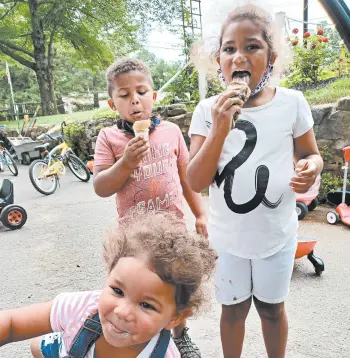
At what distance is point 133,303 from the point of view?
2.96 feet

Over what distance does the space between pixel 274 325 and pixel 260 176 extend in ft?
1.98

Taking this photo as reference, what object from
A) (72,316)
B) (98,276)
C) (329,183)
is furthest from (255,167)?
(329,183)

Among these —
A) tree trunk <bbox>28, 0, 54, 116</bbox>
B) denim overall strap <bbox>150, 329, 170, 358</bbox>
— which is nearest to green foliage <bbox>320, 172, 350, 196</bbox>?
denim overall strap <bbox>150, 329, 170, 358</bbox>

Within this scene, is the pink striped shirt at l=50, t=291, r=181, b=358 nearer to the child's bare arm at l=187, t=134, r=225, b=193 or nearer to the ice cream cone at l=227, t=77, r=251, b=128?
the child's bare arm at l=187, t=134, r=225, b=193

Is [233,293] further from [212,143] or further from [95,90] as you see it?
[95,90]

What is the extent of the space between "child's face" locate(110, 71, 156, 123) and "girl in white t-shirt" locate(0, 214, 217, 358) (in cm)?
52

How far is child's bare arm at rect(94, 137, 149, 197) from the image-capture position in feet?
4.11

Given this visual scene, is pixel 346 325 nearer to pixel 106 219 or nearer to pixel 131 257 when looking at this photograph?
pixel 131 257

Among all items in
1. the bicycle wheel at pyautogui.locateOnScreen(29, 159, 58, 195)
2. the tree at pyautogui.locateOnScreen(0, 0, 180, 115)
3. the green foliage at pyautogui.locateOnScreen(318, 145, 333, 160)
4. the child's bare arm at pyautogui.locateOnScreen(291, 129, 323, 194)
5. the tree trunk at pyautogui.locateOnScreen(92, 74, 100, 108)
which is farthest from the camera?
the tree trunk at pyautogui.locateOnScreen(92, 74, 100, 108)

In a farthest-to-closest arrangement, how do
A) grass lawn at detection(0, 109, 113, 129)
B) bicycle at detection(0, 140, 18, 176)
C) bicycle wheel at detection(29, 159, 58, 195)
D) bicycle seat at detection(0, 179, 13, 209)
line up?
grass lawn at detection(0, 109, 113, 129) → bicycle at detection(0, 140, 18, 176) → bicycle wheel at detection(29, 159, 58, 195) → bicycle seat at detection(0, 179, 13, 209)

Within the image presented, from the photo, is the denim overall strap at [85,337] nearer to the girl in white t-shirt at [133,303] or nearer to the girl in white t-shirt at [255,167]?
→ the girl in white t-shirt at [133,303]

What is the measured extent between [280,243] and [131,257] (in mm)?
556

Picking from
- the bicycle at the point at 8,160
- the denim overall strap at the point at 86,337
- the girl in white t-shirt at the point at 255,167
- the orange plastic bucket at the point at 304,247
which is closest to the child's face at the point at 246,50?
the girl in white t-shirt at the point at 255,167

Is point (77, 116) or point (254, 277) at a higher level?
point (77, 116)
